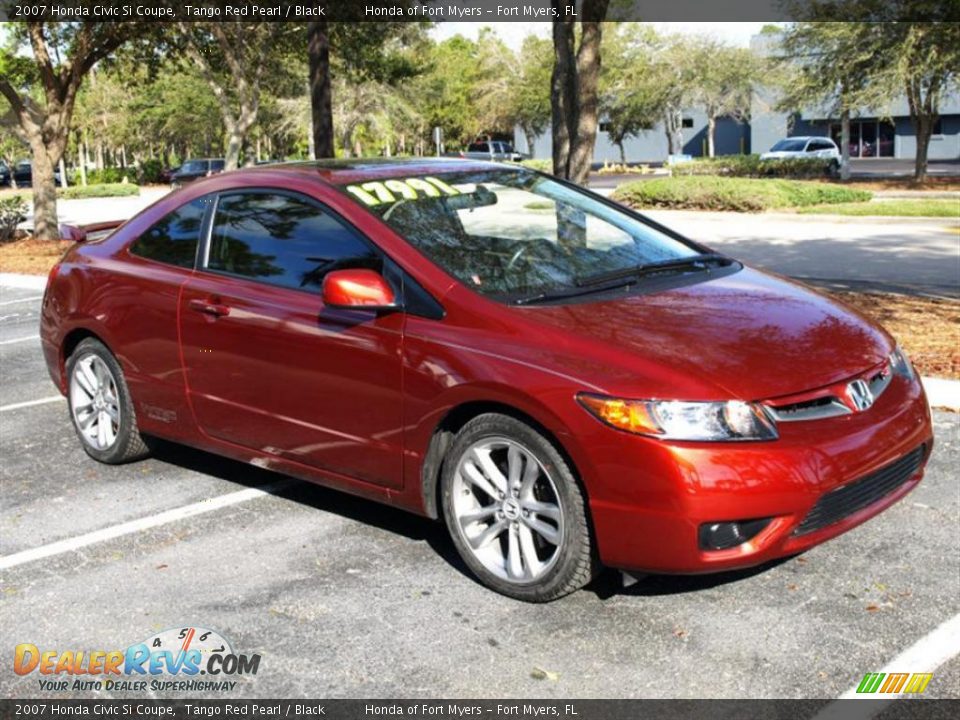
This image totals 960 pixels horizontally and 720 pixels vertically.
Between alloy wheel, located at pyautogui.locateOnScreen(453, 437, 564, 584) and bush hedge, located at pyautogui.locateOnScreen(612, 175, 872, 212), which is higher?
bush hedge, located at pyautogui.locateOnScreen(612, 175, 872, 212)

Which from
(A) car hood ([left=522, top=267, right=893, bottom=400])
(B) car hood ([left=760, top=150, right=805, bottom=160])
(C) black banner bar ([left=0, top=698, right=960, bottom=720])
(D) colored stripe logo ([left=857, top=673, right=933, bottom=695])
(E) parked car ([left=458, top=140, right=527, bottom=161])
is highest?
(E) parked car ([left=458, top=140, right=527, bottom=161])

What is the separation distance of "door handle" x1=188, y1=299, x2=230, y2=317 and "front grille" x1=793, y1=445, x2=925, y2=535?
2748 mm

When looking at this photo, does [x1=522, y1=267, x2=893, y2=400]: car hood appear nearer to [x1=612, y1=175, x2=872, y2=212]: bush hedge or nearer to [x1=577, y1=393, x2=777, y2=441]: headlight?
[x1=577, y1=393, x2=777, y2=441]: headlight

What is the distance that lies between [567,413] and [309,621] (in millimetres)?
1246

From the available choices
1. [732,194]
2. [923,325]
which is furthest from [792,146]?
[923,325]

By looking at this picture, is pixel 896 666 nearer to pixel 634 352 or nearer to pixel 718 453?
pixel 718 453

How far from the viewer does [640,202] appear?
94.7 ft

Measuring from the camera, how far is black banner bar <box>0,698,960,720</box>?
135 inches

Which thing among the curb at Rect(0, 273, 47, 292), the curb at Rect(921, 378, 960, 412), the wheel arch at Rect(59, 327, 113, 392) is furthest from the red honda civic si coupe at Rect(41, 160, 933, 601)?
the curb at Rect(0, 273, 47, 292)

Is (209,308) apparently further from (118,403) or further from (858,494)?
(858,494)

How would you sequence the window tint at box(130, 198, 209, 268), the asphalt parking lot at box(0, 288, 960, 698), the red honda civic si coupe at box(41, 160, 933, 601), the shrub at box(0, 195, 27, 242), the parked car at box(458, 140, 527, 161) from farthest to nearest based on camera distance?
the parked car at box(458, 140, 527, 161) < the shrub at box(0, 195, 27, 242) < the window tint at box(130, 198, 209, 268) < the red honda civic si coupe at box(41, 160, 933, 601) < the asphalt parking lot at box(0, 288, 960, 698)

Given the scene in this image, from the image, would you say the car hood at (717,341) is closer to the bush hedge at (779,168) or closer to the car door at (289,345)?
the car door at (289,345)

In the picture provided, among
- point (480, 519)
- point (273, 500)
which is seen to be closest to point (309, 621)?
point (480, 519)

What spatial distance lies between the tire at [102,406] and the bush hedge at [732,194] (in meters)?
21.7
